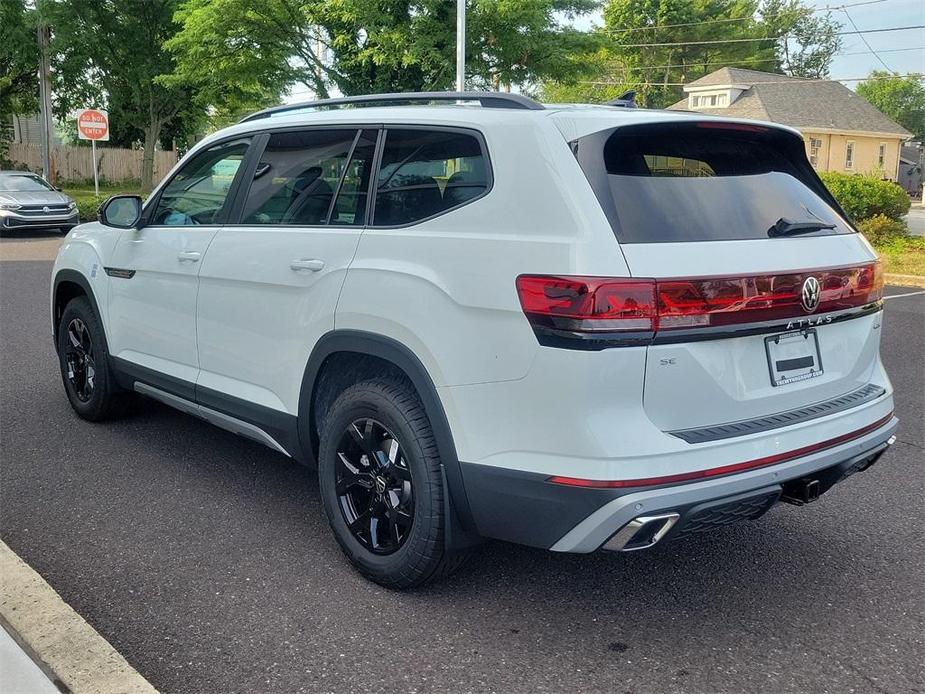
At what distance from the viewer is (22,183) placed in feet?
69.6

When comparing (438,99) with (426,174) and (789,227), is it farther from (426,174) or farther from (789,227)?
(789,227)

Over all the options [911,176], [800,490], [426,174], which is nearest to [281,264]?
[426,174]

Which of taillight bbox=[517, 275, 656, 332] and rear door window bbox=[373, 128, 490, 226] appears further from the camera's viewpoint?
rear door window bbox=[373, 128, 490, 226]

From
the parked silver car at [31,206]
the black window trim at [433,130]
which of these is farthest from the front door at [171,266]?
the parked silver car at [31,206]

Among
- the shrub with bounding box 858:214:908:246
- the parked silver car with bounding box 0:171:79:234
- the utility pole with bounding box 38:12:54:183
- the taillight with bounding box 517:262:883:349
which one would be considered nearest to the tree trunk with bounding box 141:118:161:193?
the utility pole with bounding box 38:12:54:183

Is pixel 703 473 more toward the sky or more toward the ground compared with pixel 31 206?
more toward the ground

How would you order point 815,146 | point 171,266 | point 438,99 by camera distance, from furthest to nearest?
1. point 815,146
2. point 171,266
3. point 438,99

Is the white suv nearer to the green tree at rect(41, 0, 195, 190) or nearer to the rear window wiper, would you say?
the rear window wiper

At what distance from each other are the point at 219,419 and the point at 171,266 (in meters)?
0.87

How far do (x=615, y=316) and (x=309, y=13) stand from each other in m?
27.1

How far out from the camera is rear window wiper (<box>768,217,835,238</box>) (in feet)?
10.2

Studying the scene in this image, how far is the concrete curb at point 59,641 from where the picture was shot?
106 inches

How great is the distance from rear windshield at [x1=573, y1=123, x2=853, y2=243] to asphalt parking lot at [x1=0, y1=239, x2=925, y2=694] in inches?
54.9

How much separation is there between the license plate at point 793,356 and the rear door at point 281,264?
1590mm
